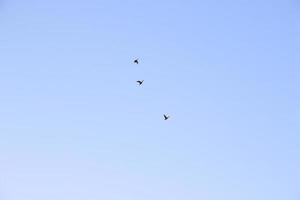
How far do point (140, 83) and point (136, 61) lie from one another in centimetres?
504

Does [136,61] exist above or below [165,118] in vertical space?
above

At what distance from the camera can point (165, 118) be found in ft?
307

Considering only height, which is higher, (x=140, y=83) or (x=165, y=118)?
(x=140, y=83)

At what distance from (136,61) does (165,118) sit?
46.9 feet

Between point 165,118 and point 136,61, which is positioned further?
point 165,118

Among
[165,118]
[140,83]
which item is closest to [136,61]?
[140,83]

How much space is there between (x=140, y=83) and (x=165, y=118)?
9.57 metres

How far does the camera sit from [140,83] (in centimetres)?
9025

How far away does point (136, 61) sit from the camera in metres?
87.8

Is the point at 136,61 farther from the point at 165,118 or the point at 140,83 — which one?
the point at 165,118
